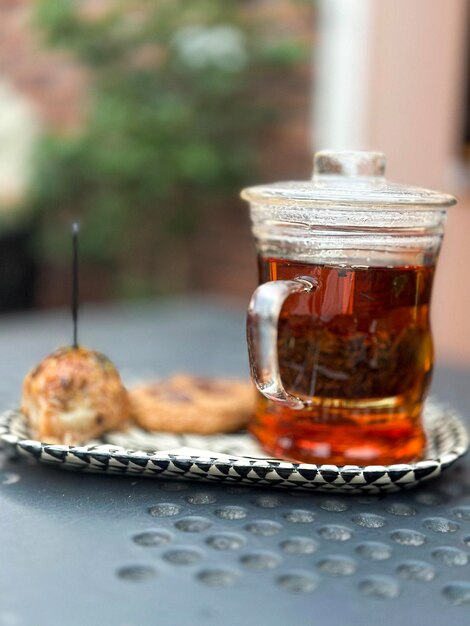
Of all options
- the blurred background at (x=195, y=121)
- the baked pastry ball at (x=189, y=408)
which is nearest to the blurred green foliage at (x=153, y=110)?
the blurred background at (x=195, y=121)

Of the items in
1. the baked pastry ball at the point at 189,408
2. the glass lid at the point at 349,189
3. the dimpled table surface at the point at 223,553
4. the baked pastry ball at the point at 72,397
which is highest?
the glass lid at the point at 349,189

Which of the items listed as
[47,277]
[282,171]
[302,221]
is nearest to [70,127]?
[47,277]

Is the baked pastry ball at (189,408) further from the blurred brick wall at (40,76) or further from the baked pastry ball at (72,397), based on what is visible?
the blurred brick wall at (40,76)

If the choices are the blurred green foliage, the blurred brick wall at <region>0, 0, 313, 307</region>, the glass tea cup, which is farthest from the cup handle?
the blurred brick wall at <region>0, 0, 313, 307</region>

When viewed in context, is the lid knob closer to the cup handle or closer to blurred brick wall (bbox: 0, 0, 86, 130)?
the cup handle

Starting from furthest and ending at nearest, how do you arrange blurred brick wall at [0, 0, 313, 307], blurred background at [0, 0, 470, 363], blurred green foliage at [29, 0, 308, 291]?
blurred brick wall at [0, 0, 313, 307] → blurred green foliage at [29, 0, 308, 291] → blurred background at [0, 0, 470, 363]

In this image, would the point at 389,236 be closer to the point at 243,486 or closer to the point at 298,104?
the point at 243,486
